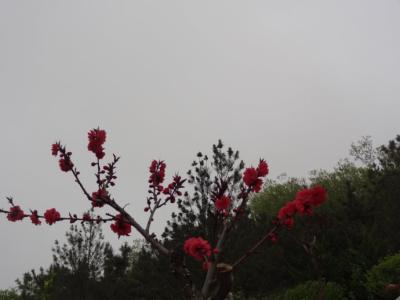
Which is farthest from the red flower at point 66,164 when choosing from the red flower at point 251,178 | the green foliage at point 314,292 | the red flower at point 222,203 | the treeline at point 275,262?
the green foliage at point 314,292

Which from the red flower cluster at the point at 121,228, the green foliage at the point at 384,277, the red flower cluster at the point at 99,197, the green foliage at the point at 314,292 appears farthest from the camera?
the green foliage at the point at 314,292

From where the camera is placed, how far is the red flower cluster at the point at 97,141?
10.9 ft

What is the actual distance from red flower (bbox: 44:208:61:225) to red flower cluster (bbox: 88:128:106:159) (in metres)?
0.64

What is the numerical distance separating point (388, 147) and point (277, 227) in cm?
2620

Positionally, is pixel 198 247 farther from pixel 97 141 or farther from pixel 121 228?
pixel 97 141

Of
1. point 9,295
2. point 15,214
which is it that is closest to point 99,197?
point 15,214

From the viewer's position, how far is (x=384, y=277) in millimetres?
8164

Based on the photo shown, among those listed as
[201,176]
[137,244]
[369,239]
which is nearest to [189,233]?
[201,176]

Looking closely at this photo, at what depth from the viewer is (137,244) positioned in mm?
34938

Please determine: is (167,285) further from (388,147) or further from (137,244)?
(137,244)

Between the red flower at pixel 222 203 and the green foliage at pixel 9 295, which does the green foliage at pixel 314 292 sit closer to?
the red flower at pixel 222 203

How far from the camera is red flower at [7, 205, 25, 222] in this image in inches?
129

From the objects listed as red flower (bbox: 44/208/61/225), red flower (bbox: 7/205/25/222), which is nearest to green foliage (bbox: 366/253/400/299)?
red flower (bbox: 44/208/61/225)

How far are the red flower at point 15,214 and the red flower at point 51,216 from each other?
0.28m
